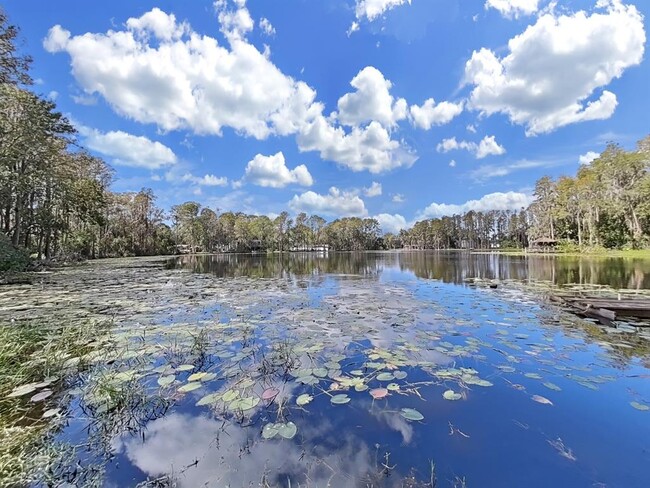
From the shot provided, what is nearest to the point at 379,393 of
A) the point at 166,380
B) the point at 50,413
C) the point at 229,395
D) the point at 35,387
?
the point at 229,395

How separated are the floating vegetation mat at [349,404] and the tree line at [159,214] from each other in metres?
13.8

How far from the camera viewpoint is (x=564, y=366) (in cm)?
414

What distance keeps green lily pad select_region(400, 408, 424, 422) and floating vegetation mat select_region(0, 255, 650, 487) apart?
18 millimetres

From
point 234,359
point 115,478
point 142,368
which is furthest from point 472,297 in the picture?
point 115,478

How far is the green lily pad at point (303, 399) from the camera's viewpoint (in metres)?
3.23

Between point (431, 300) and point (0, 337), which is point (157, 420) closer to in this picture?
point (0, 337)

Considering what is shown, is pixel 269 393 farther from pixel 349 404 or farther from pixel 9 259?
pixel 9 259

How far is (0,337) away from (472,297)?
994cm

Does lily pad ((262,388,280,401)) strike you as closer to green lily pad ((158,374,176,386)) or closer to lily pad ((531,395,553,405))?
green lily pad ((158,374,176,386))

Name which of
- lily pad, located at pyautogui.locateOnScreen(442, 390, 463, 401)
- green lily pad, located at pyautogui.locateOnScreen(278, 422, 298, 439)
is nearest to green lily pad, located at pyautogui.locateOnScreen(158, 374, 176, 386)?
green lily pad, located at pyautogui.locateOnScreen(278, 422, 298, 439)

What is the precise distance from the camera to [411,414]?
301cm

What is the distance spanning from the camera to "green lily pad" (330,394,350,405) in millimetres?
3262

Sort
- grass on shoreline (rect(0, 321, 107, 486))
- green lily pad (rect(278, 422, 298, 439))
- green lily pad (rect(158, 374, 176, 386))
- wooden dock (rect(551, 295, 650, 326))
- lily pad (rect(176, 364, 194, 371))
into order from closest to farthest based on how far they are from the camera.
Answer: grass on shoreline (rect(0, 321, 107, 486))
green lily pad (rect(278, 422, 298, 439))
green lily pad (rect(158, 374, 176, 386))
lily pad (rect(176, 364, 194, 371))
wooden dock (rect(551, 295, 650, 326))

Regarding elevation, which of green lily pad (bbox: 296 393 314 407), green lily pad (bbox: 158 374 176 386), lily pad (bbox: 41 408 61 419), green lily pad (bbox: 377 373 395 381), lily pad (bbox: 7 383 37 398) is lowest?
green lily pad (bbox: 296 393 314 407)
